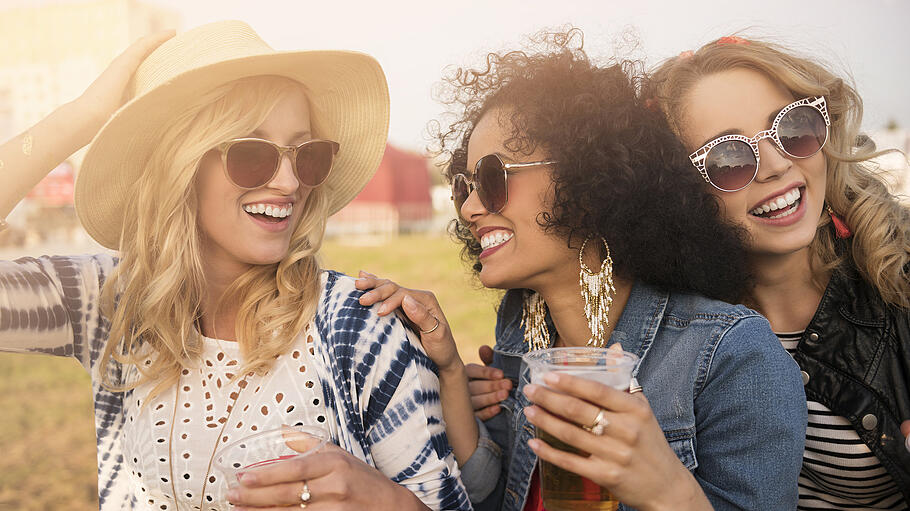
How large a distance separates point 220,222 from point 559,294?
125cm

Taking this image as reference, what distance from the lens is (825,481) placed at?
7.98ft

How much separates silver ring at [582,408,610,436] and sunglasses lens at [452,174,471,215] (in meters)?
1.34

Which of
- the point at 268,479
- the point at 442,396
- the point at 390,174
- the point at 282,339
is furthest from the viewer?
the point at 390,174

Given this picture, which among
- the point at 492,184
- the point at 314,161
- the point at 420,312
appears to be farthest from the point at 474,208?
the point at 314,161

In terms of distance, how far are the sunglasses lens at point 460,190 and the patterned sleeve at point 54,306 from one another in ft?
4.50

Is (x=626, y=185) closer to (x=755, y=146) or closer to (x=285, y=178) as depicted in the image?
(x=755, y=146)

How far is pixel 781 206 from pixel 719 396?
0.85 m

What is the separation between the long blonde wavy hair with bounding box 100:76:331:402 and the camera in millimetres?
2201

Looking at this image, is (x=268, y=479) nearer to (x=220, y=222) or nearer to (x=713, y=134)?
(x=220, y=222)

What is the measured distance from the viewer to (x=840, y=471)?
2.38m

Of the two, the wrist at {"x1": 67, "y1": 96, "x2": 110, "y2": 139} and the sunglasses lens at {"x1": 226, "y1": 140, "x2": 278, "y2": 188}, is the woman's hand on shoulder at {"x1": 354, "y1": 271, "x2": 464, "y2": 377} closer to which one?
the sunglasses lens at {"x1": 226, "y1": 140, "x2": 278, "y2": 188}

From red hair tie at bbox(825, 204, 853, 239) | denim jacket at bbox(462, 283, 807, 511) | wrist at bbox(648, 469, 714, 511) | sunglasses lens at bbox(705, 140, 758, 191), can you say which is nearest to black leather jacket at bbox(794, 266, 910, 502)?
red hair tie at bbox(825, 204, 853, 239)

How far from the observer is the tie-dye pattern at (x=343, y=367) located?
2025 millimetres

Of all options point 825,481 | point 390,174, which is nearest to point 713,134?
point 825,481
